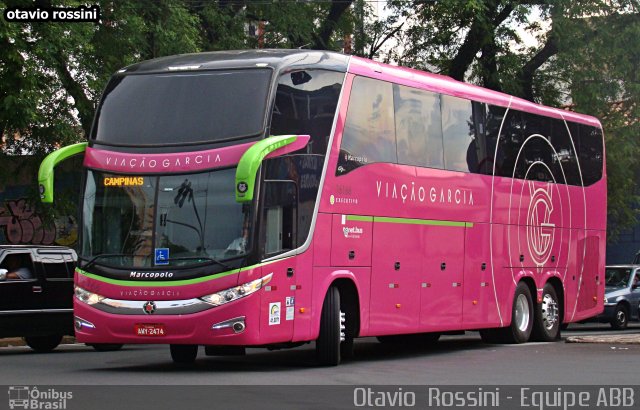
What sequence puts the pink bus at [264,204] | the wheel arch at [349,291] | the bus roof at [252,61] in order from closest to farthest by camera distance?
the pink bus at [264,204]
the bus roof at [252,61]
the wheel arch at [349,291]

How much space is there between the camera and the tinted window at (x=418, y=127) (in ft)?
62.0

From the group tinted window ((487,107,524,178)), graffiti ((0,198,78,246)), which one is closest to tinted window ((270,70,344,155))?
tinted window ((487,107,524,178))

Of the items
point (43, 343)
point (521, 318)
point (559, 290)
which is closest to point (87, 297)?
point (43, 343)

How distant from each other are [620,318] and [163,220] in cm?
1879

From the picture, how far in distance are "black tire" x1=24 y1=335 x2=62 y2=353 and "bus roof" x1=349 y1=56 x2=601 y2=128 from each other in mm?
8028

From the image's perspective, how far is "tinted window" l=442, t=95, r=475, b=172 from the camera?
20.3 metres

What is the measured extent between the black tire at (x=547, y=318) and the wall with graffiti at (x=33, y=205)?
33.0 ft

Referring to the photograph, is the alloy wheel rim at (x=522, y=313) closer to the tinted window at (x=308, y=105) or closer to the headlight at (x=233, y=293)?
the tinted window at (x=308, y=105)

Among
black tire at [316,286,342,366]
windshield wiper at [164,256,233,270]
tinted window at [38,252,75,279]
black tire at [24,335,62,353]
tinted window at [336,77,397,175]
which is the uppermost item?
tinted window at [336,77,397,175]

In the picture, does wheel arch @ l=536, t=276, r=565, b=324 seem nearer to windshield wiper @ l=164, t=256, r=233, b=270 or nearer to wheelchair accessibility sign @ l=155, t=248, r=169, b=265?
windshield wiper @ l=164, t=256, r=233, b=270

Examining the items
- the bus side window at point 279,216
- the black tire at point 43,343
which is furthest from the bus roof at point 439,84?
the black tire at point 43,343

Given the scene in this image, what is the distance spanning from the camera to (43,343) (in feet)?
74.9
